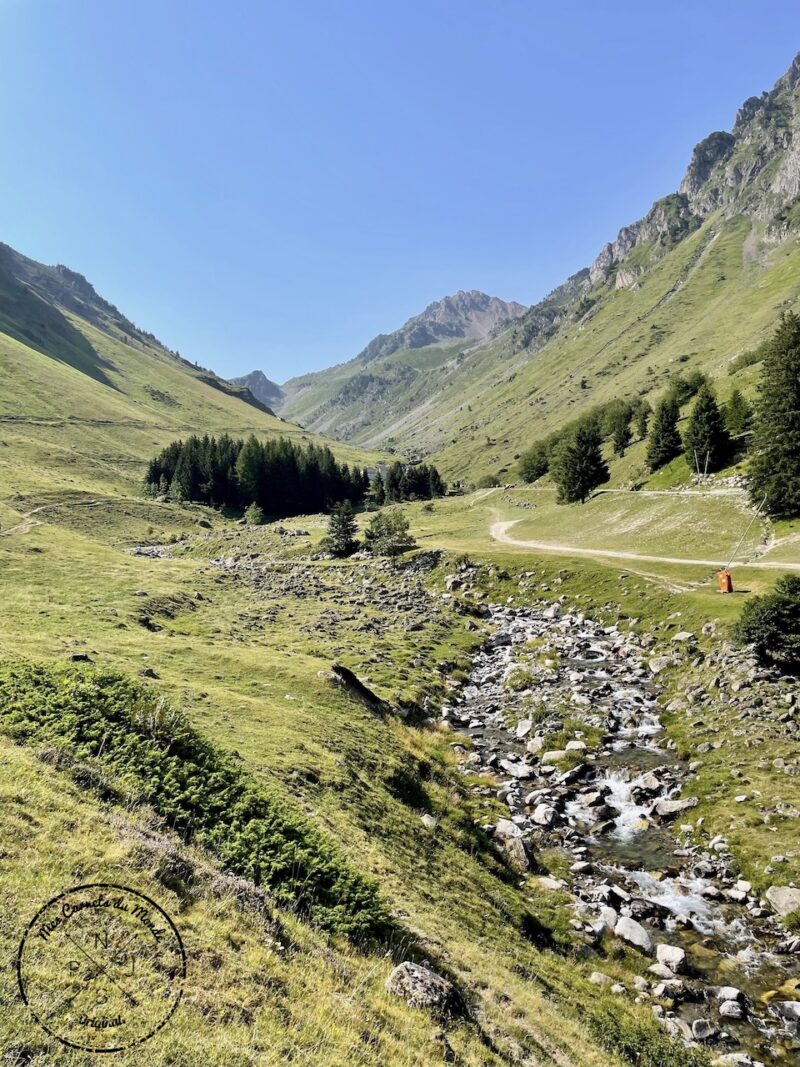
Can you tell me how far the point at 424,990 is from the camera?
36.2ft

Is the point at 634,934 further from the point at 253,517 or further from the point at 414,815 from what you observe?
the point at 253,517

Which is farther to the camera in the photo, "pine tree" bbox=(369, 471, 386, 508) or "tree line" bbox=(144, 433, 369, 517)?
"pine tree" bbox=(369, 471, 386, 508)

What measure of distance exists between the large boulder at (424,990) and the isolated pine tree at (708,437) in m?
85.7

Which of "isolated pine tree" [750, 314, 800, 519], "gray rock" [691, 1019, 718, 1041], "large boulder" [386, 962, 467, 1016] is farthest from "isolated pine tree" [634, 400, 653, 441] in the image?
"large boulder" [386, 962, 467, 1016]

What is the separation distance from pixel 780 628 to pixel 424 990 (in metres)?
29.6

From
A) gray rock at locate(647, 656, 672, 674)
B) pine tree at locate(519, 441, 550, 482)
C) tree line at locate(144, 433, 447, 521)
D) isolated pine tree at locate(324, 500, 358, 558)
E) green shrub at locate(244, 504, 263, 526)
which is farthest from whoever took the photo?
pine tree at locate(519, 441, 550, 482)

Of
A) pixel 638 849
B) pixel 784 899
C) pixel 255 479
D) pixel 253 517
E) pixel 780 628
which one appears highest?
pixel 255 479

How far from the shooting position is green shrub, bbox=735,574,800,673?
3066 cm

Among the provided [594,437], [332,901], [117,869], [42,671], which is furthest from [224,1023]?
[594,437]

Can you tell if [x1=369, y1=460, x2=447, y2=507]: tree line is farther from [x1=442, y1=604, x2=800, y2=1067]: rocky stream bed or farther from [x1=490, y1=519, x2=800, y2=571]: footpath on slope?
[x1=442, y1=604, x2=800, y2=1067]: rocky stream bed

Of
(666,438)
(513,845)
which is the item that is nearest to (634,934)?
(513,845)

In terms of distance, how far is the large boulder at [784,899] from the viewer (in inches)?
712

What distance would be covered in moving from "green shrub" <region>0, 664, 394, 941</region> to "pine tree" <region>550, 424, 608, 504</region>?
100 metres

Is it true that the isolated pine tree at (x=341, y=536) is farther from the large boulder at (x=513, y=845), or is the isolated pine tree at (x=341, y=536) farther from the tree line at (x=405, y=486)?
the tree line at (x=405, y=486)
